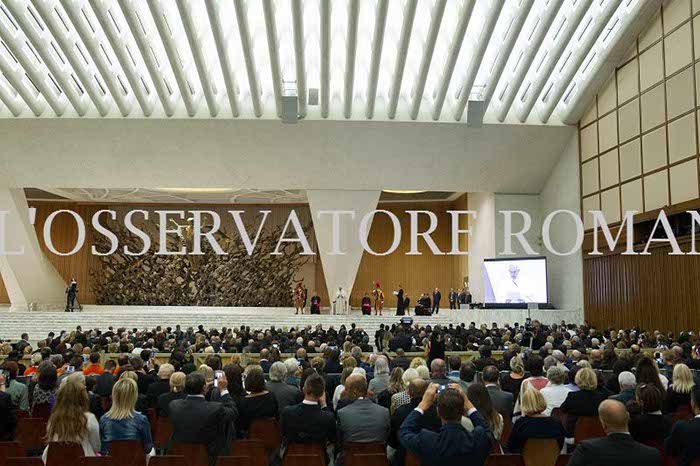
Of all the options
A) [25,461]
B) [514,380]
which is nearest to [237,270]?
[514,380]

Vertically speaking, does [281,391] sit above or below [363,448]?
above

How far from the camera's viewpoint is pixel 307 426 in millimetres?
4758

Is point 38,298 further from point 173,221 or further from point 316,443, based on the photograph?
point 316,443

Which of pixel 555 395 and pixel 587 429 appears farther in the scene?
pixel 555 395

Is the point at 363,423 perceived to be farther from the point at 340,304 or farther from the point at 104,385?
the point at 340,304

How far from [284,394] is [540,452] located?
2397 millimetres

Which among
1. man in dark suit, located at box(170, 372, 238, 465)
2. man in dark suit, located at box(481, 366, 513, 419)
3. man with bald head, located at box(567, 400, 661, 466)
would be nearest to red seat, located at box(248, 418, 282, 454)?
man in dark suit, located at box(170, 372, 238, 465)

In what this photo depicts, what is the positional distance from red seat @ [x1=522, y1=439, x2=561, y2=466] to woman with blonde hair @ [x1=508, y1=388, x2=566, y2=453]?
0.11 feet

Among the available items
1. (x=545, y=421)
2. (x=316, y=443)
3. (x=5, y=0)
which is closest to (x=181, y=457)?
(x=316, y=443)

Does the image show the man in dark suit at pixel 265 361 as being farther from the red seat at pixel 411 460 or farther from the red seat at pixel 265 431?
the red seat at pixel 411 460

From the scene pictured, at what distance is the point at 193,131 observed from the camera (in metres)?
21.2

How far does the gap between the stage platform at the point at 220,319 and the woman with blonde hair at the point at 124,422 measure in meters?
17.1

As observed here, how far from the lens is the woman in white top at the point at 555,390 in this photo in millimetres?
6117

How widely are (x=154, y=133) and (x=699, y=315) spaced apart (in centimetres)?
1624
